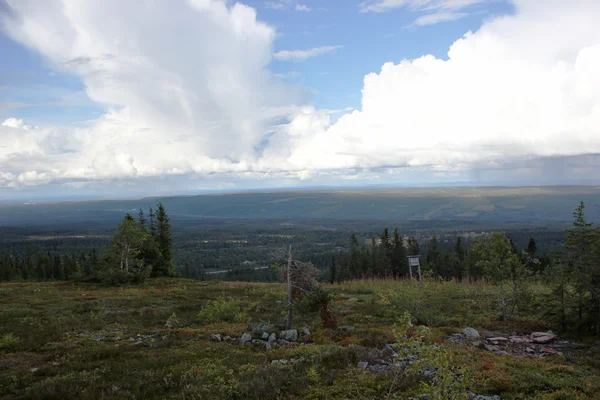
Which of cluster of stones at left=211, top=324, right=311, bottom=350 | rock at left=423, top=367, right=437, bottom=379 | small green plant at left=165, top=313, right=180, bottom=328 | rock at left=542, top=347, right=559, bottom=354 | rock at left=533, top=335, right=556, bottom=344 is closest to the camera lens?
rock at left=423, top=367, right=437, bottom=379

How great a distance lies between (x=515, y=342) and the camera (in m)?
14.7

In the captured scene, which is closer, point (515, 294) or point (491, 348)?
point (491, 348)

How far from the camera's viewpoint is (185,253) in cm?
18050

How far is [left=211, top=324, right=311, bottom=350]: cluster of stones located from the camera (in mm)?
14883

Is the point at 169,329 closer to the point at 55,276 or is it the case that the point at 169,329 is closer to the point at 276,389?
the point at 276,389

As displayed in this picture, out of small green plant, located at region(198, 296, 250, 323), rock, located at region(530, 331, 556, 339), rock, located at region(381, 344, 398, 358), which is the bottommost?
small green plant, located at region(198, 296, 250, 323)

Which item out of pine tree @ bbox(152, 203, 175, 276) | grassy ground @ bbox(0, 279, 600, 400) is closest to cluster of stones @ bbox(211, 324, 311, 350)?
grassy ground @ bbox(0, 279, 600, 400)

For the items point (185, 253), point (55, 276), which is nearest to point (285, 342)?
point (55, 276)

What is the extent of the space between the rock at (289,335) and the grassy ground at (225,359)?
3.11 ft

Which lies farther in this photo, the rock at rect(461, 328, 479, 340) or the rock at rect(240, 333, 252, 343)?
the rock at rect(461, 328, 479, 340)

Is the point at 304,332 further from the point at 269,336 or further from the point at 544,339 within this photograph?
the point at 544,339

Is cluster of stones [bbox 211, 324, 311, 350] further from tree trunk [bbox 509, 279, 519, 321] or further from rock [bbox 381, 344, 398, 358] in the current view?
tree trunk [bbox 509, 279, 519, 321]

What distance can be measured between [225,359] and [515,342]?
12.3 meters

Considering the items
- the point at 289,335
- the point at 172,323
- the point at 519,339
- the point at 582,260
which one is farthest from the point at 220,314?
the point at 582,260
